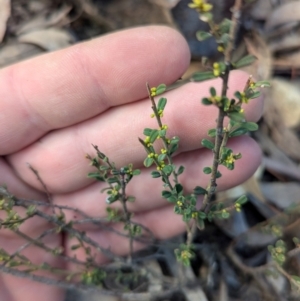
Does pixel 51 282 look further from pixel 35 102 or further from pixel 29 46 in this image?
pixel 29 46

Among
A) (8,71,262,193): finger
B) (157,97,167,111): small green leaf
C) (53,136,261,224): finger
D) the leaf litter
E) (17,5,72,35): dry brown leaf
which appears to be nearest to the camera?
(157,97,167,111): small green leaf

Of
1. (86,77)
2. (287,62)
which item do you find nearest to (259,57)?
(287,62)

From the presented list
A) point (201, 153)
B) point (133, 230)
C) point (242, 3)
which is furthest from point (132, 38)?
point (242, 3)

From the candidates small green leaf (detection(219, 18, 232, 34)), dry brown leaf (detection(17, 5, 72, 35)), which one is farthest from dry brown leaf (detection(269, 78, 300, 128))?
small green leaf (detection(219, 18, 232, 34))

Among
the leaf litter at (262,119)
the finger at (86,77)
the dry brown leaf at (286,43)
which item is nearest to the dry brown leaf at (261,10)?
the leaf litter at (262,119)

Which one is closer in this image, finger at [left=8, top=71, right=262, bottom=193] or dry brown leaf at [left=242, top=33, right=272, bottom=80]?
finger at [left=8, top=71, right=262, bottom=193]

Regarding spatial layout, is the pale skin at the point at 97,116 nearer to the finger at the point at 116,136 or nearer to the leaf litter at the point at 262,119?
the finger at the point at 116,136

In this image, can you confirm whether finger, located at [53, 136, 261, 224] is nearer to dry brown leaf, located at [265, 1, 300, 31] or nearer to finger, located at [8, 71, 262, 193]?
finger, located at [8, 71, 262, 193]
